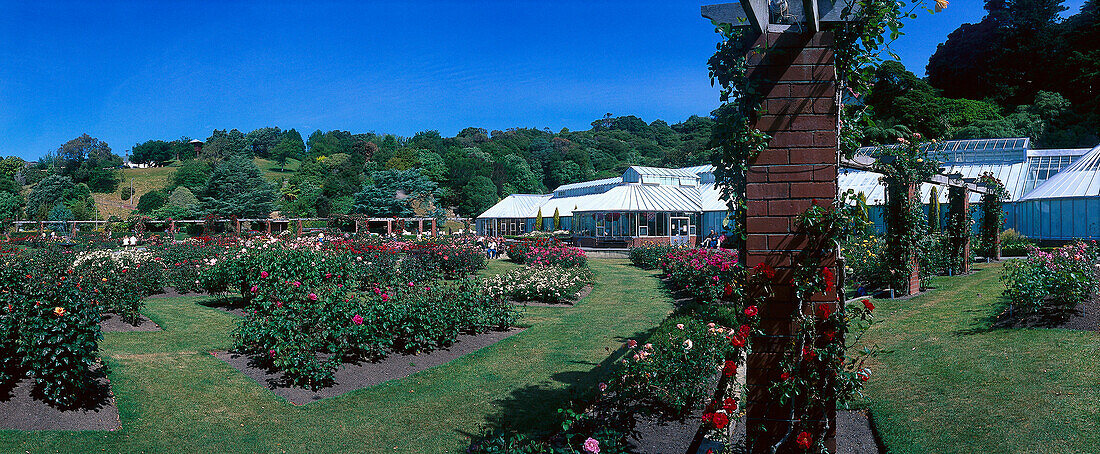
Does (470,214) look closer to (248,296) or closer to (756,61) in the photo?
(248,296)

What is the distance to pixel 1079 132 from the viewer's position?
4138 cm

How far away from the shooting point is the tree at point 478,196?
65.2 meters

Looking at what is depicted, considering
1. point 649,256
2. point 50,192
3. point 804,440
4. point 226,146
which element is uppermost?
point 226,146

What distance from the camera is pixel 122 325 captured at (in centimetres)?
898

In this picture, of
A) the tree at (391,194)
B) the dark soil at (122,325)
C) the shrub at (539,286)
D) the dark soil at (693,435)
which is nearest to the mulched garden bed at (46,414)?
the dark soil at (122,325)

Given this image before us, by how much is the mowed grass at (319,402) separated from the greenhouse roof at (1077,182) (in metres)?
22.6

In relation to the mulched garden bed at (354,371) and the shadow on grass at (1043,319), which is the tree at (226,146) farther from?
the shadow on grass at (1043,319)

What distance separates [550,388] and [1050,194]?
25.7 m

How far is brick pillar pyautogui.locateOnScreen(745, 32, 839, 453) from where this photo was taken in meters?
2.90

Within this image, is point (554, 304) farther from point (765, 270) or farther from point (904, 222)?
point (765, 270)

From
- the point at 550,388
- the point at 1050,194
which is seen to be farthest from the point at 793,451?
the point at 1050,194

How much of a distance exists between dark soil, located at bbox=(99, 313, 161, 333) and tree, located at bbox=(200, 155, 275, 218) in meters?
44.5

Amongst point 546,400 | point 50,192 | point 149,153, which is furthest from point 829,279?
point 149,153

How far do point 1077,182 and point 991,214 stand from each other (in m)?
11.4
